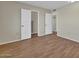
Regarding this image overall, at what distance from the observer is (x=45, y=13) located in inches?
352

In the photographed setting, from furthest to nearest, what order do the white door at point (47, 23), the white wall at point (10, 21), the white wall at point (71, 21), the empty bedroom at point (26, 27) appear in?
the white door at point (47, 23) < the white wall at point (71, 21) < the white wall at point (10, 21) < the empty bedroom at point (26, 27)

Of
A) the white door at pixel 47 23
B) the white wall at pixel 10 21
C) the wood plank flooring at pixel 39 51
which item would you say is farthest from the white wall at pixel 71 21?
the white wall at pixel 10 21

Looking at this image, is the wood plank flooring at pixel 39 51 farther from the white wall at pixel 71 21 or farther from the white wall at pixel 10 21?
the white wall at pixel 71 21

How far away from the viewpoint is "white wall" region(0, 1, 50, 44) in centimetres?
526

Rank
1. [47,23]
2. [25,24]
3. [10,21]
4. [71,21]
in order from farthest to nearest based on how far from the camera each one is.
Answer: [47,23] → [25,24] → [71,21] → [10,21]

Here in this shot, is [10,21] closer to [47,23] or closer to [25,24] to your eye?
[25,24]

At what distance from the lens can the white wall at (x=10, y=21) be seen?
5262mm

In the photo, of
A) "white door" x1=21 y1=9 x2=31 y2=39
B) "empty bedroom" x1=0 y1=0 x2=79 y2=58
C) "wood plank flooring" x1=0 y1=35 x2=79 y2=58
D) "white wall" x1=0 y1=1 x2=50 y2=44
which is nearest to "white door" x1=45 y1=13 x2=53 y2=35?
"empty bedroom" x1=0 y1=0 x2=79 y2=58

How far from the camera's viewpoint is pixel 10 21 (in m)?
5.69

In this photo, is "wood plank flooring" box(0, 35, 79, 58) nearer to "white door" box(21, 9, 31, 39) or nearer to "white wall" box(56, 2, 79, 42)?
"white wall" box(56, 2, 79, 42)

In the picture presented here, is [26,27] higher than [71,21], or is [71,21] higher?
[71,21]

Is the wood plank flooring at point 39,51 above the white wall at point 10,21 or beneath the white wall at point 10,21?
beneath

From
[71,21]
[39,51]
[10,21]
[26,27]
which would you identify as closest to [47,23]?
[26,27]

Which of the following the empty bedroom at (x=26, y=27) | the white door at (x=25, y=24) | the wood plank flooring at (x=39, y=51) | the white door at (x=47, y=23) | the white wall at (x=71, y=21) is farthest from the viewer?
the white door at (x=47, y=23)
